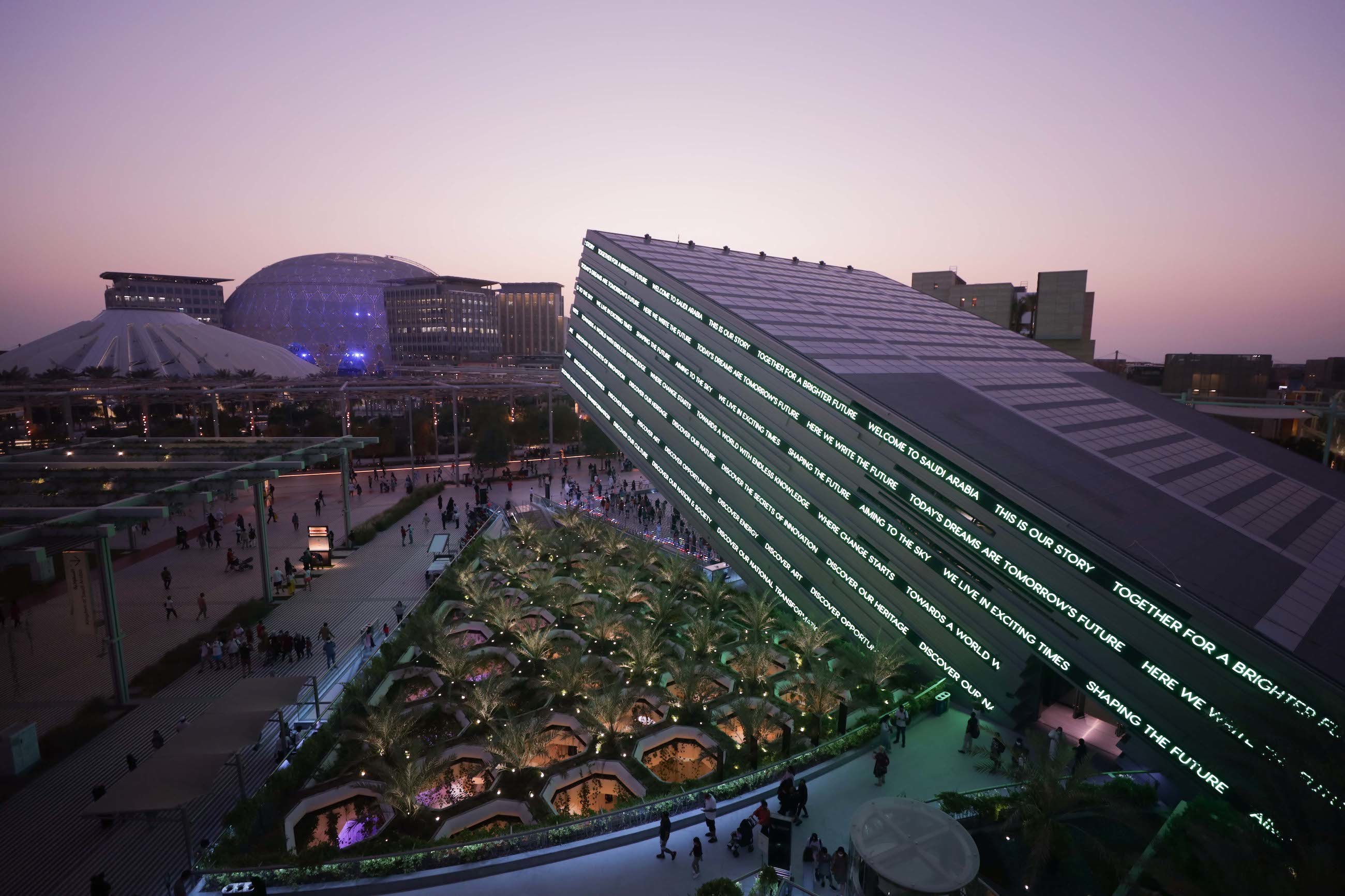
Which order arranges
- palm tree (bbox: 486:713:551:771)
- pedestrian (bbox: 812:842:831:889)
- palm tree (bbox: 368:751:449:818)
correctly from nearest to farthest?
pedestrian (bbox: 812:842:831:889) → palm tree (bbox: 368:751:449:818) → palm tree (bbox: 486:713:551:771)

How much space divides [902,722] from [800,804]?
4.90 m

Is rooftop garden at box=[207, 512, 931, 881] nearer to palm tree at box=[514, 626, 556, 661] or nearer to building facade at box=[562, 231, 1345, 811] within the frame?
palm tree at box=[514, 626, 556, 661]

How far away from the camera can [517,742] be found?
1598 cm

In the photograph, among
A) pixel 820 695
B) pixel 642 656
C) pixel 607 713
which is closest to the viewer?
pixel 607 713

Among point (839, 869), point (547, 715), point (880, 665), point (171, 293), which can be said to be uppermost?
point (171, 293)

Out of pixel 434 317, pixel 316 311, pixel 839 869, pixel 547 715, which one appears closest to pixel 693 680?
pixel 547 715

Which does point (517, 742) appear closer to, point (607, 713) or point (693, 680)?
point (607, 713)

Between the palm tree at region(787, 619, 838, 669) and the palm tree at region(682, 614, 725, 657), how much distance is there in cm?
260

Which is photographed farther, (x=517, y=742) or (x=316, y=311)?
(x=316, y=311)

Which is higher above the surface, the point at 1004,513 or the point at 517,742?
the point at 1004,513

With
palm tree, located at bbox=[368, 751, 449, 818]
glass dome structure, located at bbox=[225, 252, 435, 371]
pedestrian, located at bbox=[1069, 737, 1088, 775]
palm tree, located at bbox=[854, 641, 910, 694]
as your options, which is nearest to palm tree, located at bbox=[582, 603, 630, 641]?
palm tree, located at bbox=[854, 641, 910, 694]

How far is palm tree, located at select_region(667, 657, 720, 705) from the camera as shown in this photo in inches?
753

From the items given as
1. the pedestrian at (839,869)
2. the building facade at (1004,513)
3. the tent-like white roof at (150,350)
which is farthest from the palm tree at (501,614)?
the tent-like white roof at (150,350)

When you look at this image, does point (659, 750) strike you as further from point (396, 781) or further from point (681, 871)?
point (396, 781)
